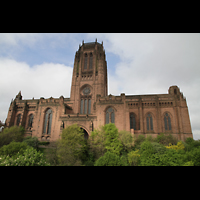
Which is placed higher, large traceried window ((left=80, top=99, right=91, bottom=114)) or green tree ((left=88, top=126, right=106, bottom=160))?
large traceried window ((left=80, top=99, right=91, bottom=114))

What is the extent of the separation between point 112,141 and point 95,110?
10.8 meters

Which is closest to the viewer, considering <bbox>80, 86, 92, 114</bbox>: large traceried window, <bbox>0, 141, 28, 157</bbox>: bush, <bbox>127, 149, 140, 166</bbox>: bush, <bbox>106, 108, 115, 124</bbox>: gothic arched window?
<bbox>0, 141, 28, 157</bbox>: bush

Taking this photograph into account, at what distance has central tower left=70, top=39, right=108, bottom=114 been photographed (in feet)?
134

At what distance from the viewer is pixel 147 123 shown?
3812cm

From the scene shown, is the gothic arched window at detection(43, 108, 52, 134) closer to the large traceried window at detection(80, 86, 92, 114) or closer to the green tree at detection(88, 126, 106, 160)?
the large traceried window at detection(80, 86, 92, 114)

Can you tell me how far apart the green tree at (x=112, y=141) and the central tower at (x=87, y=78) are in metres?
14.4

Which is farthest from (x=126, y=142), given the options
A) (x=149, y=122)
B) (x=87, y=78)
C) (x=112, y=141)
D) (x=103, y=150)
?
(x=87, y=78)

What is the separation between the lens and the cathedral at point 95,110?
31547 mm

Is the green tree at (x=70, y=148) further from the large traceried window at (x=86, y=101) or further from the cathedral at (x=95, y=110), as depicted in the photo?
the large traceried window at (x=86, y=101)

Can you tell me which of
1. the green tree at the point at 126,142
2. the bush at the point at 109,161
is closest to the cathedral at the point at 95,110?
the green tree at the point at 126,142

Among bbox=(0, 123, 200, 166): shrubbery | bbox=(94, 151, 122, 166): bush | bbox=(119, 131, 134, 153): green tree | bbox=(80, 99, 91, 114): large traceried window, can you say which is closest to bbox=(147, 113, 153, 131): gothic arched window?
bbox=(0, 123, 200, 166): shrubbery

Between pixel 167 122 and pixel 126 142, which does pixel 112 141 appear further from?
pixel 167 122
